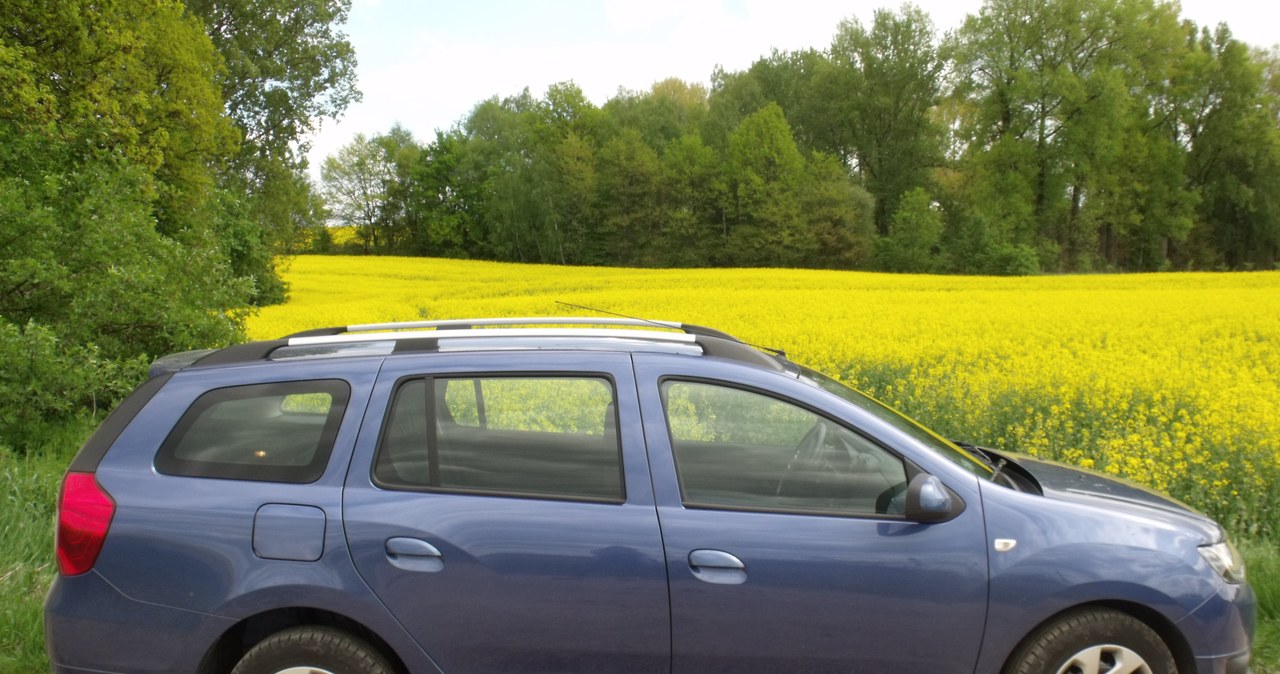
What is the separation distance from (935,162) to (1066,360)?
171 feet

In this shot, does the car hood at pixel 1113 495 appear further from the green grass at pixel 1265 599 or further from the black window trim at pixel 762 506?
the green grass at pixel 1265 599

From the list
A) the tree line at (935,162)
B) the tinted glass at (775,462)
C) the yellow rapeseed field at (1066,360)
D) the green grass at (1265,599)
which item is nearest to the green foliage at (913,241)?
the tree line at (935,162)

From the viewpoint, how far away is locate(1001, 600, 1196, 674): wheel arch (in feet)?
8.66

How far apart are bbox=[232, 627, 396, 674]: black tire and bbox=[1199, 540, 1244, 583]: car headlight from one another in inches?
107

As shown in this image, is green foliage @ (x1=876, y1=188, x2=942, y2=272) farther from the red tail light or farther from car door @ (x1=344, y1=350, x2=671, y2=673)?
the red tail light

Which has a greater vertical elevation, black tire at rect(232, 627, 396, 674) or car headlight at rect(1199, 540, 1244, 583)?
car headlight at rect(1199, 540, 1244, 583)

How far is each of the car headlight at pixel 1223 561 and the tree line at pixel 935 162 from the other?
40.7 m

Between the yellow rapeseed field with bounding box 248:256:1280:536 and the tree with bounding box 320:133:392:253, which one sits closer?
the yellow rapeseed field with bounding box 248:256:1280:536

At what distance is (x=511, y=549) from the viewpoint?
2525mm

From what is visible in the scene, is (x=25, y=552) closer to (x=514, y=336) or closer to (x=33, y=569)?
(x=33, y=569)

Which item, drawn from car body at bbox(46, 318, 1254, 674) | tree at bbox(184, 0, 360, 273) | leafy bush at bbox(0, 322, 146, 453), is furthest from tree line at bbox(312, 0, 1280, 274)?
car body at bbox(46, 318, 1254, 674)

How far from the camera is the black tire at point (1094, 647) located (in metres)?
2.61

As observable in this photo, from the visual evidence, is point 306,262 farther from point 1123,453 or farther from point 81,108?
point 1123,453

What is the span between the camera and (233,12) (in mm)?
21781
